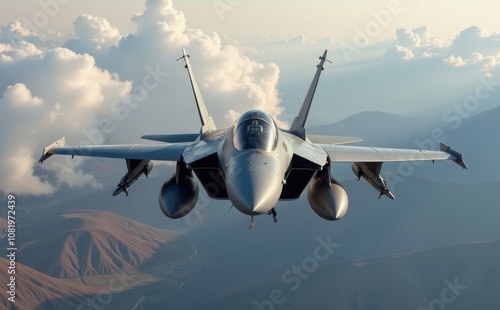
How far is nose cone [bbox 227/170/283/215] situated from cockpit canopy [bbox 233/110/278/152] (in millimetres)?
1594

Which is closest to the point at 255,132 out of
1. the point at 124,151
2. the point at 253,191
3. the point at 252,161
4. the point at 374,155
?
the point at 252,161

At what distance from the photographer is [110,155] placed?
20.1 metres

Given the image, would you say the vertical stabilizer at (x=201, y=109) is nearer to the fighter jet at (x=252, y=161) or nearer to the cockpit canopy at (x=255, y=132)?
the fighter jet at (x=252, y=161)

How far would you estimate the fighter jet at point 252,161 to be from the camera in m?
13.9

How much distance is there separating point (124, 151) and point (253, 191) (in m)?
9.50

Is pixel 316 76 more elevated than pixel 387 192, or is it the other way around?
pixel 316 76

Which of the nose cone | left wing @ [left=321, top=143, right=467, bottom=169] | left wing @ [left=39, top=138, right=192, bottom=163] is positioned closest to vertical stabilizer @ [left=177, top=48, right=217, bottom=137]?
left wing @ [left=39, top=138, right=192, bottom=163]

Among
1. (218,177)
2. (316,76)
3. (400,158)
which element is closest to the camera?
(218,177)

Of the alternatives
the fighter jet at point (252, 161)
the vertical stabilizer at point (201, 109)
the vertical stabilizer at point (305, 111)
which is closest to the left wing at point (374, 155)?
the fighter jet at point (252, 161)

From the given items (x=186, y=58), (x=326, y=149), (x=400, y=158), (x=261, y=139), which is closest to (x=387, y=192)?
(x=400, y=158)

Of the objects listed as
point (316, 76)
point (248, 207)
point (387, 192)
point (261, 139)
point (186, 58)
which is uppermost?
point (186, 58)

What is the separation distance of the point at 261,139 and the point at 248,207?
3.37 meters

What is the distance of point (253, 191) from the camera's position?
43.5 ft

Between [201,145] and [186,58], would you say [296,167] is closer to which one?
[201,145]
